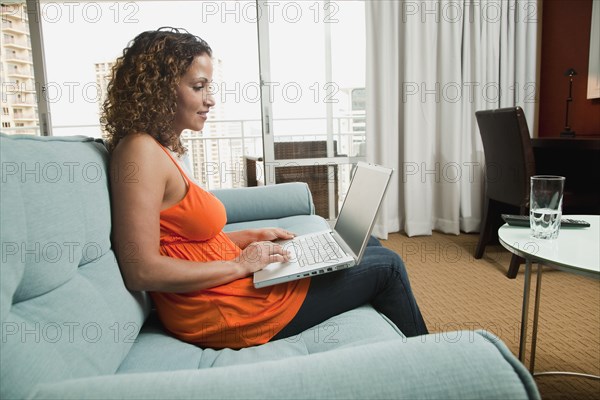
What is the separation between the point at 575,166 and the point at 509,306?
4.90ft

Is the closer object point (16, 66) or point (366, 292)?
point (366, 292)

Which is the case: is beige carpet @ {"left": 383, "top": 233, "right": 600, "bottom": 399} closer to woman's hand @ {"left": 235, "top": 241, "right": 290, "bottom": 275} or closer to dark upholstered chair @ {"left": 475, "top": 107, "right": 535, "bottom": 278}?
dark upholstered chair @ {"left": 475, "top": 107, "right": 535, "bottom": 278}

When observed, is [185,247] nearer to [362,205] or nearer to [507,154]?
[362,205]

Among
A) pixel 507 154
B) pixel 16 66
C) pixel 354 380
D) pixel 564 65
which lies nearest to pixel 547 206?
pixel 354 380

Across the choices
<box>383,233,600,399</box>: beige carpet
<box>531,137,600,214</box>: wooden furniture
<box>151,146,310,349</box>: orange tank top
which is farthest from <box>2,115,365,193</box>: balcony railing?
<box>151,146,310,349</box>: orange tank top

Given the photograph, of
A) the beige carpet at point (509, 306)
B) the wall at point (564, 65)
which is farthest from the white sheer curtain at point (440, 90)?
the beige carpet at point (509, 306)

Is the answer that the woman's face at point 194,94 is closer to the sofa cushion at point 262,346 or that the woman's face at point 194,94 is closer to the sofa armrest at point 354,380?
the sofa cushion at point 262,346

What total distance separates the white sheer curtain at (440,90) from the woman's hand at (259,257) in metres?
2.52

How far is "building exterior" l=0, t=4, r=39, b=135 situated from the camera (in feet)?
11.4

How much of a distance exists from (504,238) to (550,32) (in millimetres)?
3071

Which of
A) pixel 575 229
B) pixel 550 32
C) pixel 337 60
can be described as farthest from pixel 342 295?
pixel 550 32

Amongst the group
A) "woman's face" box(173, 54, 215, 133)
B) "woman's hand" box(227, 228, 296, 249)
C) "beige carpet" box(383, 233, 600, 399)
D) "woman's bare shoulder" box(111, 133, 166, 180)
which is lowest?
"beige carpet" box(383, 233, 600, 399)

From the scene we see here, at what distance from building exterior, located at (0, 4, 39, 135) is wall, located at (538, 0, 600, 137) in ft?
13.3

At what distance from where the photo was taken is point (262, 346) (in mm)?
1050
